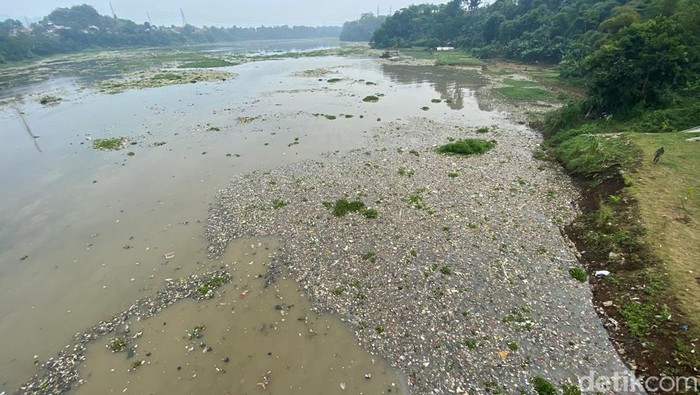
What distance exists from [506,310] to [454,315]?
2.24 m

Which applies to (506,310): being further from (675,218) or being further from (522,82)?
(522,82)

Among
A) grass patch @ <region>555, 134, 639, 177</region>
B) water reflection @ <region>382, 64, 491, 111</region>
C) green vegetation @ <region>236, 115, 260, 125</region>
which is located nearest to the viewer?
grass patch @ <region>555, 134, 639, 177</region>

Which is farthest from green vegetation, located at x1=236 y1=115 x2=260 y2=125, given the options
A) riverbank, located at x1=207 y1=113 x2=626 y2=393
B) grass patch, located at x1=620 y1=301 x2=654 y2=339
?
grass patch, located at x1=620 y1=301 x2=654 y2=339

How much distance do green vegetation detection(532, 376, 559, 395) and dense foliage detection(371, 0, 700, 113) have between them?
3223 cm

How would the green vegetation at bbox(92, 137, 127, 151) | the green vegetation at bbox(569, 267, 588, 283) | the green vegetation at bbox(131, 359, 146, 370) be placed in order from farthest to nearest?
the green vegetation at bbox(92, 137, 127, 151)
the green vegetation at bbox(569, 267, 588, 283)
the green vegetation at bbox(131, 359, 146, 370)

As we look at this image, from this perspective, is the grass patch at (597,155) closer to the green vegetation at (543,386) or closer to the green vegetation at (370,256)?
the green vegetation at (543,386)

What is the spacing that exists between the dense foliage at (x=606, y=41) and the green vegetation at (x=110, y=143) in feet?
166

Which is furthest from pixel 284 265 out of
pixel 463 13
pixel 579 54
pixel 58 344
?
pixel 463 13

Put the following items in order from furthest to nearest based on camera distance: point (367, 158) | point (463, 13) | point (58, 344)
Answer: point (463, 13), point (367, 158), point (58, 344)

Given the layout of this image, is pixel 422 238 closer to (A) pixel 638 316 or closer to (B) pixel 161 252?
(A) pixel 638 316

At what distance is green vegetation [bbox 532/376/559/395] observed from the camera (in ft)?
33.8

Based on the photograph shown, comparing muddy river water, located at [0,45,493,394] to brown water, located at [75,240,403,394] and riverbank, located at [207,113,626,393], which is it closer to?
brown water, located at [75,240,403,394]

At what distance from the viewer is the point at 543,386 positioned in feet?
34.3

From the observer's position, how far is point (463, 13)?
509ft
